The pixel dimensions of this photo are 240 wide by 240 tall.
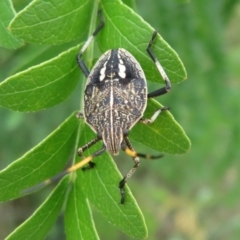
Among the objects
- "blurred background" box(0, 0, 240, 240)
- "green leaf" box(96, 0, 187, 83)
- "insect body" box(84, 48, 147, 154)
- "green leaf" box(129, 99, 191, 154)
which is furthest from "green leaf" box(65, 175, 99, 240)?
"blurred background" box(0, 0, 240, 240)

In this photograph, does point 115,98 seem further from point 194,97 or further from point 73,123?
point 194,97

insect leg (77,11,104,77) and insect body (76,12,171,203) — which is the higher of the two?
insect leg (77,11,104,77)

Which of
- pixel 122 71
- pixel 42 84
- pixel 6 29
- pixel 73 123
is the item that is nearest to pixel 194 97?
pixel 122 71

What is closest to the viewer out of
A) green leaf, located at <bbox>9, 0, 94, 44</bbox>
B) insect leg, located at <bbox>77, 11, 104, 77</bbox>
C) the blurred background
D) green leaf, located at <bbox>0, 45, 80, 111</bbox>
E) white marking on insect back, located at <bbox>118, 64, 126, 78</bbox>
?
green leaf, located at <bbox>9, 0, 94, 44</bbox>

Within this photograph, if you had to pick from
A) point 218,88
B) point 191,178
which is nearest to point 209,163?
point 191,178

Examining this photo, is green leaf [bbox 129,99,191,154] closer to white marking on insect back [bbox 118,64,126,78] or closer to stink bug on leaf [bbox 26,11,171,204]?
stink bug on leaf [bbox 26,11,171,204]

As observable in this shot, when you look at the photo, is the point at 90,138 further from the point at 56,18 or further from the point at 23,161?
the point at 56,18
